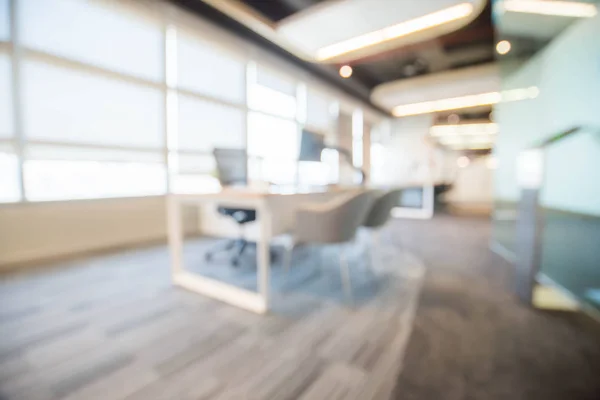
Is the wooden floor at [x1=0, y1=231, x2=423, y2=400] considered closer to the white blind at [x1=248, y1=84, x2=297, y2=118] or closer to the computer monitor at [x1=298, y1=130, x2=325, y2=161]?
the computer monitor at [x1=298, y1=130, x2=325, y2=161]

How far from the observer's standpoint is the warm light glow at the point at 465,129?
10852 millimetres

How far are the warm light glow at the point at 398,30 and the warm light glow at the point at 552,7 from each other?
1.57ft

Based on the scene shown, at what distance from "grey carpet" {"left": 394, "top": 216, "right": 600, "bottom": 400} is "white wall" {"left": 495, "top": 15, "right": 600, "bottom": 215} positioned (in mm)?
1195

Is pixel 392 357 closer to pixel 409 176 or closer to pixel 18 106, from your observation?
pixel 18 106

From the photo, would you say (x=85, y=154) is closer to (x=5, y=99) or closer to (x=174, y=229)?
(x=5, y=99)

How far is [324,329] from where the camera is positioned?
1626mm

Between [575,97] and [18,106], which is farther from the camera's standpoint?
[18,106]

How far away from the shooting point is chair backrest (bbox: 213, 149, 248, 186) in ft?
9.30

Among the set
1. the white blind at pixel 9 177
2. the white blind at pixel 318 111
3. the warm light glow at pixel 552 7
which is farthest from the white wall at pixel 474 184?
the white blind at pixel 9 177

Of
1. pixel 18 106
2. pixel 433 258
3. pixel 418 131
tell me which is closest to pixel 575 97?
pixel 433 258

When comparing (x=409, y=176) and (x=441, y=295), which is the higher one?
(x=409, y=176)

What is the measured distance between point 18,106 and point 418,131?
10.1 meters

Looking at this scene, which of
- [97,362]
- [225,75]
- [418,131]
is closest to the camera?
[97,362]

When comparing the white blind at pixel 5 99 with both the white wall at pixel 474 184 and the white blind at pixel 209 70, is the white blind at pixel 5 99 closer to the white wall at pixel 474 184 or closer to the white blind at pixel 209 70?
the white blind at pixel 209 70
